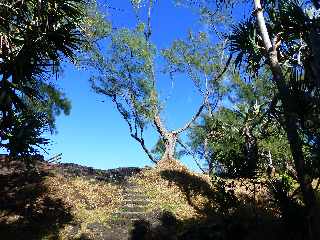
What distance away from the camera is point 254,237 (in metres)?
12.7

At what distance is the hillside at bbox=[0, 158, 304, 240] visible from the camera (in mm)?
13773

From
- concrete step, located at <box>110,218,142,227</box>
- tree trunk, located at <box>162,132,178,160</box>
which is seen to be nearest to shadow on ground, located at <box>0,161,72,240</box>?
concrete step, located at <box>110,218,142,227</box>

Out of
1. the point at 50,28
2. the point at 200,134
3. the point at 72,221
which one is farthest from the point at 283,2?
the point at 200,134

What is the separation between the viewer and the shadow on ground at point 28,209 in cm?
1387

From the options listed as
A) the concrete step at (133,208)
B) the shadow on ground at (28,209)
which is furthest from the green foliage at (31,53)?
the concrete step at (133,208)

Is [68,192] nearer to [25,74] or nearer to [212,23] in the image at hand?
[25,74]

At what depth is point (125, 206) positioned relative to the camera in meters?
16.4

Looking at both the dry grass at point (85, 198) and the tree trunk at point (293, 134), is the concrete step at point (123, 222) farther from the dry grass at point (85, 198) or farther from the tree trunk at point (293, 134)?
the tree trunk at point (293, 134)

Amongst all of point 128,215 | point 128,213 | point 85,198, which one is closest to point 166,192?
point 128,213

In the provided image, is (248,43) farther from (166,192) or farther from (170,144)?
(170,144)

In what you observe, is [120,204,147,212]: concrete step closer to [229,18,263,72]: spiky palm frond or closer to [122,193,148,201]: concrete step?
[122,193,148,201]: concrete step

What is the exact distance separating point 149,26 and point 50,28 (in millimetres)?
16862

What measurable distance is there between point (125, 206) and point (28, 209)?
11.2ft

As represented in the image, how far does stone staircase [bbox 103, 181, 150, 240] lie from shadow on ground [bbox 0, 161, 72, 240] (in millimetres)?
1623
